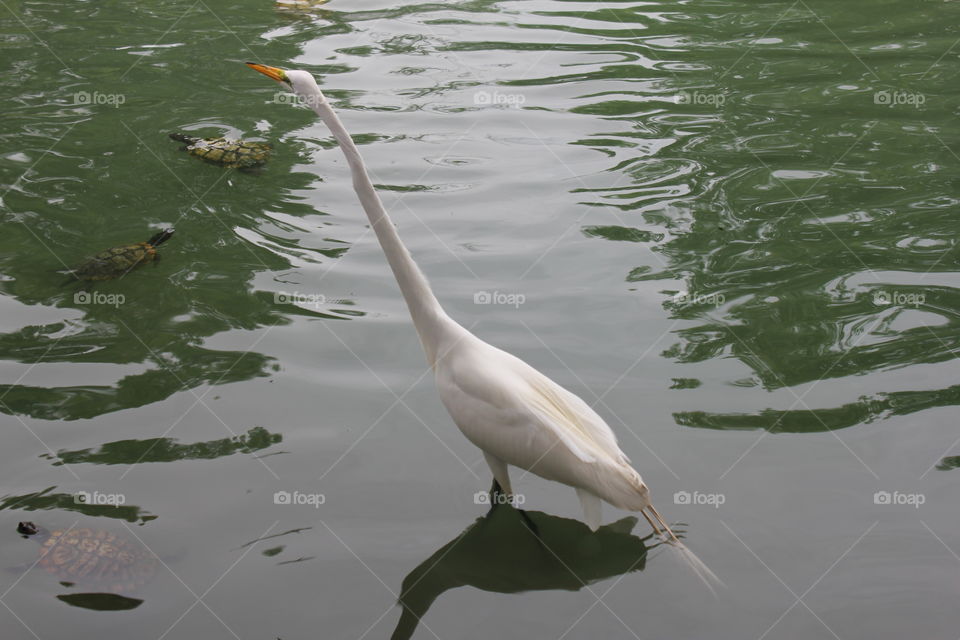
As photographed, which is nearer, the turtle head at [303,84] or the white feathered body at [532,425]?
the white feathered body at [532,425]

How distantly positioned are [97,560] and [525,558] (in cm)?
200

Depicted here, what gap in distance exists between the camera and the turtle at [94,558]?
3834 mm

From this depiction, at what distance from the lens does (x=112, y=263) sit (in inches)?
234

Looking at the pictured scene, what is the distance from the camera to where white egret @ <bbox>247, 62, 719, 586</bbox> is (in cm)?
377

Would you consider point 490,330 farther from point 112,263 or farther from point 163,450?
point 112,263

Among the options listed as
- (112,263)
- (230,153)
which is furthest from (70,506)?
(230,153)

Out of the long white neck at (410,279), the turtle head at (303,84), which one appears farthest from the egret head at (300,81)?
the long white neck at (410,279)

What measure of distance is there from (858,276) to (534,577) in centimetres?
351

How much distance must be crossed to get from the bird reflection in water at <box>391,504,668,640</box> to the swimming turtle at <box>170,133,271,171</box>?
14.6 ft

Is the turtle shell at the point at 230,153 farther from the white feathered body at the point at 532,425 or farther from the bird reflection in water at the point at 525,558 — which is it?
the bird reflection in water at the point at 525,558

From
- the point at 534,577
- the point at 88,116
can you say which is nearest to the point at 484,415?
the point at 534,577

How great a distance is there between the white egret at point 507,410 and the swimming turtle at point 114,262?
8.57 feet

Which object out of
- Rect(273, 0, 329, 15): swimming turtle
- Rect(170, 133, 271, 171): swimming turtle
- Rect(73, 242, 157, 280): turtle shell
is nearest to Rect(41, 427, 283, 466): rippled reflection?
Rect(73, 242, 157, 280): turtle shell

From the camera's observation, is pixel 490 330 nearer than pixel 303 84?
No
